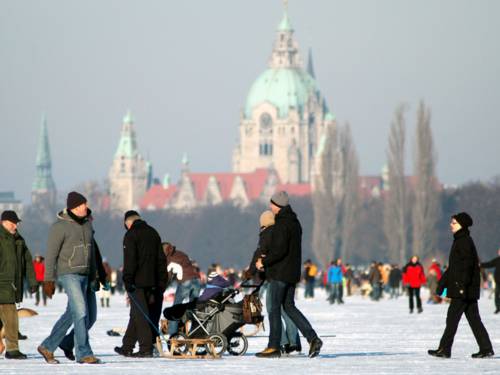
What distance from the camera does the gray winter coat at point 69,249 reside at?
16.7 meters

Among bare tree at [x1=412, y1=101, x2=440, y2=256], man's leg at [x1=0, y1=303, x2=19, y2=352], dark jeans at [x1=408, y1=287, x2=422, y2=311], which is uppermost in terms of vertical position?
bare tree at [x1=412, y1=101, x2=440, y2=256]

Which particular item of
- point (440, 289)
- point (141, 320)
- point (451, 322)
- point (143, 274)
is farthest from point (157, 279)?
point (451, 322)

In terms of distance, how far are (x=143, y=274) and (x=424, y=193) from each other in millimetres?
79396

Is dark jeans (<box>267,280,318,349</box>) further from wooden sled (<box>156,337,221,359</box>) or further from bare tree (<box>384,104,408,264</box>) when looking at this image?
bare tree (<box>384,104,408,264</box>)

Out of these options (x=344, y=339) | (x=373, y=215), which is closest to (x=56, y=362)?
(x=344, y=339)

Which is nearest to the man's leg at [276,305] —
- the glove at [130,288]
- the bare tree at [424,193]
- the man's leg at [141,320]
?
the man's leg at [141,320]

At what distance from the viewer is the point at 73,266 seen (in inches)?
659

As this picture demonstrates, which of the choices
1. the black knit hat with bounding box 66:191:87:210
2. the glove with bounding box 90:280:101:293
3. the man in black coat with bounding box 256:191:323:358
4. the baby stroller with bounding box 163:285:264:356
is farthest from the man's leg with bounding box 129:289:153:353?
the black knit hat with bounding box 66:191:87:210

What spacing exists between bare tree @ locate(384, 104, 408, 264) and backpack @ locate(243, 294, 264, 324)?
257ft

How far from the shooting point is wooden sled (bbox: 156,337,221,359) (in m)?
17.6

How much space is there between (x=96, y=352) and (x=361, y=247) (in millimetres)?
104641

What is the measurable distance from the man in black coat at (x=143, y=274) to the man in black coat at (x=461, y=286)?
103 inches

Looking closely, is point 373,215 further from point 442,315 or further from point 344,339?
point 344,339

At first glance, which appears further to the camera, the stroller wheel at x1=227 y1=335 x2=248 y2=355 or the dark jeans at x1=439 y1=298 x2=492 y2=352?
the stroller wheel at x1=227 y1=335 x2=248 y2=355
